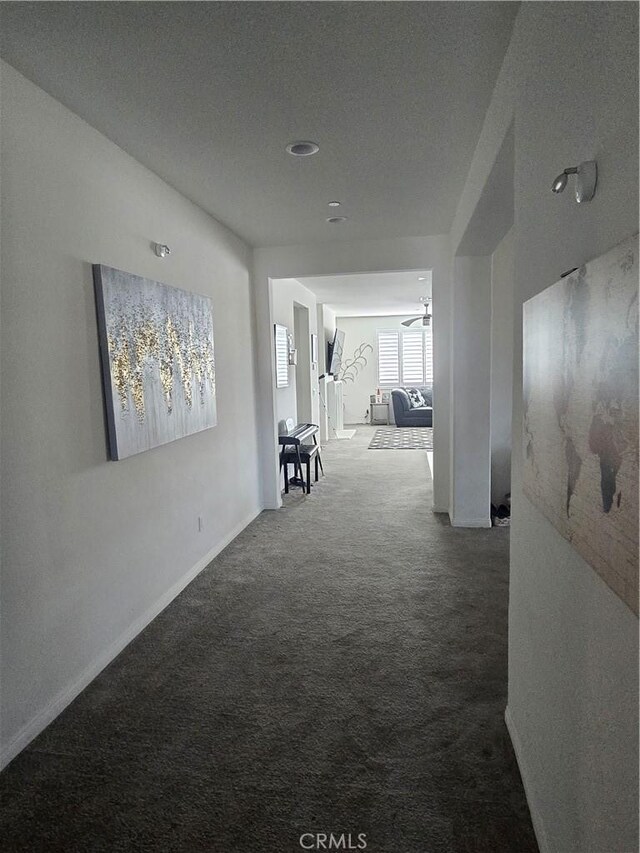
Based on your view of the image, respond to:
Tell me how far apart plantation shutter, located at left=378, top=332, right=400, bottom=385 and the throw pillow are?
747 mm

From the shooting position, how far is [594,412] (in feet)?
3.17

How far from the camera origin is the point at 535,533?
1.58m

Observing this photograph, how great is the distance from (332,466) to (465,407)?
3082mm

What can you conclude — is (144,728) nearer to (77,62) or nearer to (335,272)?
(77,62)

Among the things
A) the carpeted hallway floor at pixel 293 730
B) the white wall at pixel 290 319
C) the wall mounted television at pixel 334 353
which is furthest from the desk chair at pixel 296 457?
the wall mounted television at pixel 334 353

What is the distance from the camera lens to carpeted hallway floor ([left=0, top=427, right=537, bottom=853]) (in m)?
1.60

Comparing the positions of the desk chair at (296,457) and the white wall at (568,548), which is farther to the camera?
the desk chair at (296,457)

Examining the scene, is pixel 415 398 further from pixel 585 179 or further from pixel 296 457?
pixel 585 179

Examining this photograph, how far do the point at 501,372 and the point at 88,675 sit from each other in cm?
408

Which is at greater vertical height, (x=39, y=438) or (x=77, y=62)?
(x=77, y=62)

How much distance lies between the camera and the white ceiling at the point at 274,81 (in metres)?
1.68

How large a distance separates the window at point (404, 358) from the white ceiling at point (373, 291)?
0.61 m

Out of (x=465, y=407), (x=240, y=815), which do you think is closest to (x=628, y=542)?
(x=240, y=815)

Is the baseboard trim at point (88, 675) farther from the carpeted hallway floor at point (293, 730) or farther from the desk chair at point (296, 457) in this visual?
the desk chair at point (296, 457)
